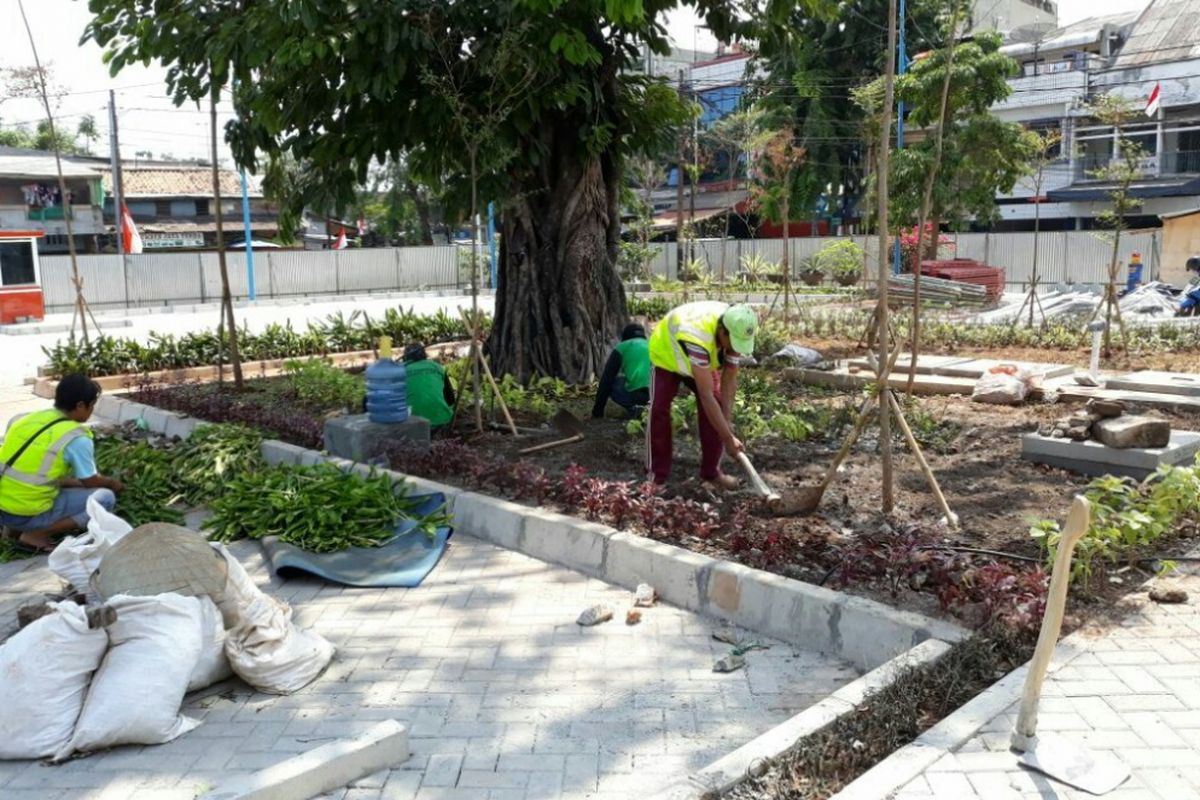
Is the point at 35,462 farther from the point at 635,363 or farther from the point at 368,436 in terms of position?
the point at 635,363

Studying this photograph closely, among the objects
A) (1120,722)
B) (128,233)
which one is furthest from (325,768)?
(128,233)

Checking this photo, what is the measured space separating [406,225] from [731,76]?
19.6 meters

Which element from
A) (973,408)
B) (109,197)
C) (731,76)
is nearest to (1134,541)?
(973,408)

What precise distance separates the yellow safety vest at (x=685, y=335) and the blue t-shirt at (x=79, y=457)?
3591mm

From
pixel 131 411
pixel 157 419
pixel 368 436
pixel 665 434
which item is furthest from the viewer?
pixel 131 411

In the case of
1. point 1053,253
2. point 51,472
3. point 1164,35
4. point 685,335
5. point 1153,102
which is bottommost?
point 51,472

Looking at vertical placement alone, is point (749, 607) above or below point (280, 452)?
below

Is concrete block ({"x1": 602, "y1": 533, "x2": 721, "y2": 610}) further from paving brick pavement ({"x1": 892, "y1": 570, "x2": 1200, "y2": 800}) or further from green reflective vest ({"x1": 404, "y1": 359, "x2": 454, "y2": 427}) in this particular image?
green reflective vest ({"x1": 404, "y1": 359, "x2": 454, "y2": 427})

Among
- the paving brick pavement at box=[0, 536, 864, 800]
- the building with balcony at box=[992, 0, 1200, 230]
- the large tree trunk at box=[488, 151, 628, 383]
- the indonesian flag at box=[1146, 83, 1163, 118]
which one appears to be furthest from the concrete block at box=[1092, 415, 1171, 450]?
the indonesian flag at box=[1146, 83, 1163, 118]

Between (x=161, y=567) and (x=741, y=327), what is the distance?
3456 mm

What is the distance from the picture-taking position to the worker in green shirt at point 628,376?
8641 mm

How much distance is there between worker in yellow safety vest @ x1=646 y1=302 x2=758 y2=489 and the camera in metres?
6.21

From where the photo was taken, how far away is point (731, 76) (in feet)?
154

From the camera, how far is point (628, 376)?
29.0 feet
